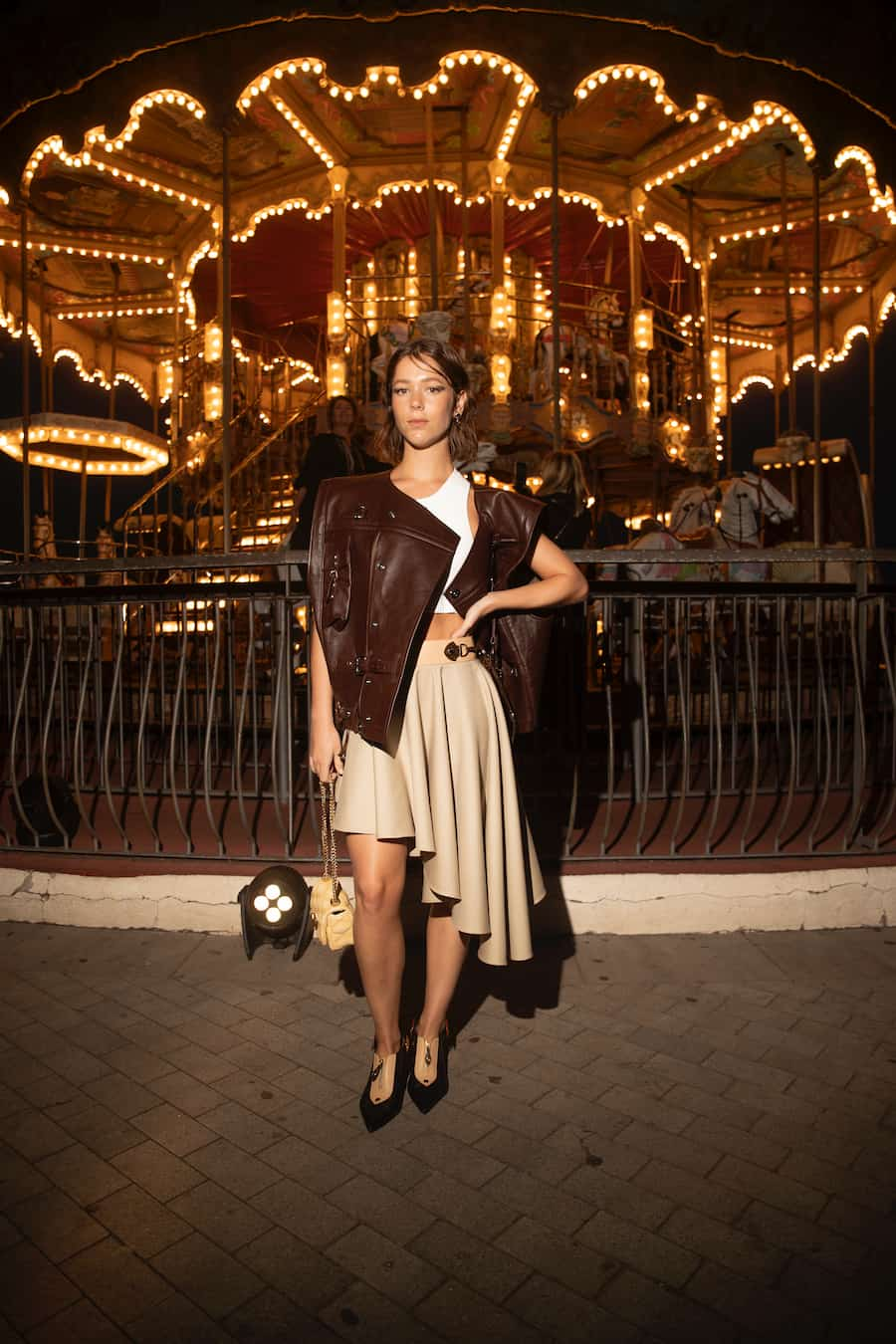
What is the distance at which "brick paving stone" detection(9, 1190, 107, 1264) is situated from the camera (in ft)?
6.85

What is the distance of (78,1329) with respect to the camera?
5.98ft

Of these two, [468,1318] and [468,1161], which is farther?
[468,1161]

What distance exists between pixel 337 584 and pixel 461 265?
12.9 m

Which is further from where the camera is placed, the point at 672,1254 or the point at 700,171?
the point at 700,171

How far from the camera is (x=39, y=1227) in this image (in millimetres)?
2160

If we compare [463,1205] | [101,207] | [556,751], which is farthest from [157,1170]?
[101,207]

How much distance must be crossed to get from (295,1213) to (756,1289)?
3.49 ft

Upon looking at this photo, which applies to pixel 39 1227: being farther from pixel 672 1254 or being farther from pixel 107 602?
pixel 107 602

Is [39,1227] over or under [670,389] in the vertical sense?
under

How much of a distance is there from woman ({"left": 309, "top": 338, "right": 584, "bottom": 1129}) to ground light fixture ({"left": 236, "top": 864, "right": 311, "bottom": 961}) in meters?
1.30

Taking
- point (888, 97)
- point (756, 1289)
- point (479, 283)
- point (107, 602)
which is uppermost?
point (479, 283)

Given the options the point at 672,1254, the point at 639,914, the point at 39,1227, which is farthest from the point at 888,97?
the point at 39,1227

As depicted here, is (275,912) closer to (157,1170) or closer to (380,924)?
(380,924)

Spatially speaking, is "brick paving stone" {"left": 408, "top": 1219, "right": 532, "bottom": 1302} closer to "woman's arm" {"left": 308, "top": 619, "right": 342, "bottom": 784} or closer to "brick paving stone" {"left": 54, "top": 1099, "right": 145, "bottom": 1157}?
"brick paving stone" {"left": 54, "top": 1099, "right": 145, "bottom": 1157}
